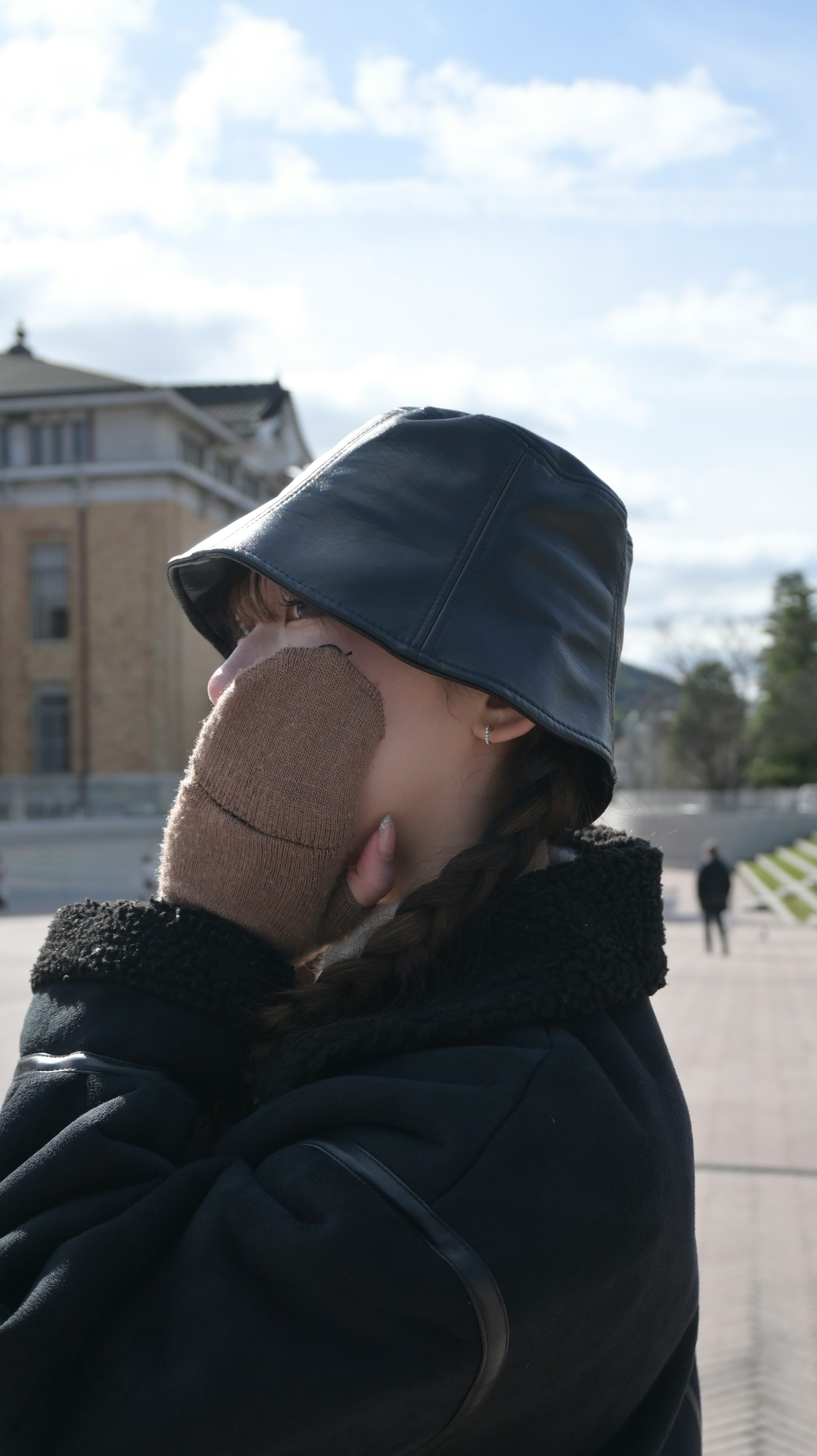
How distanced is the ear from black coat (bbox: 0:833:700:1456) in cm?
14

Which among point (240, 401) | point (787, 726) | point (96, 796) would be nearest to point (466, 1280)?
point (96, 796)

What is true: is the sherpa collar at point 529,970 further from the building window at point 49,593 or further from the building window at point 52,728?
the building window at point 49,593

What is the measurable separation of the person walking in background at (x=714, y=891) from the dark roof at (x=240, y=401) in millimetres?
24188

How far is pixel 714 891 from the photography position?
60.1 feet

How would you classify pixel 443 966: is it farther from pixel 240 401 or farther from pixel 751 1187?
pixel 240 401

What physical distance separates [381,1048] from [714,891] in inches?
714

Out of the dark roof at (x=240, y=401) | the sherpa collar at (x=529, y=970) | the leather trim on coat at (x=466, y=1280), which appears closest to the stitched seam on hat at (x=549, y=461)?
the sherpa collar at (x=529, y=970)

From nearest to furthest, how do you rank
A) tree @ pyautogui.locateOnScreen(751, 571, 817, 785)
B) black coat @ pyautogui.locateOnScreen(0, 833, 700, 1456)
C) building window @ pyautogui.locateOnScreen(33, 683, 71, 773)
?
black coat @ pyautogui.locateOnScreen(0, 833, 700, 1456)
building window @ pyautogui.locateOnScreen(33, 683, 71, 773)
tree @ pyautogui.locateOnScreen(751, 571, 817, 785)

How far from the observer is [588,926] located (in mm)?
1075

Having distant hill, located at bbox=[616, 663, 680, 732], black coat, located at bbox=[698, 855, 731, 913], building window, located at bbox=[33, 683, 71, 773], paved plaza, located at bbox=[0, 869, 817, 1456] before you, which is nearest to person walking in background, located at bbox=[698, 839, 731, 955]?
black coat, located at bbox=[698, 855, 731, 913]

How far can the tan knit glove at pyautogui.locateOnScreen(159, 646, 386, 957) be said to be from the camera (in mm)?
1102

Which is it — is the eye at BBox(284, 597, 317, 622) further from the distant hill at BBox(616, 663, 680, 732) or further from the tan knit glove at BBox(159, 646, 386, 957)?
the distant hill at BBox(616, 663, 680, 732)

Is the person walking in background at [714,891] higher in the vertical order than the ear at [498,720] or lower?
lower

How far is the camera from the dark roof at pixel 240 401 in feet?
125
